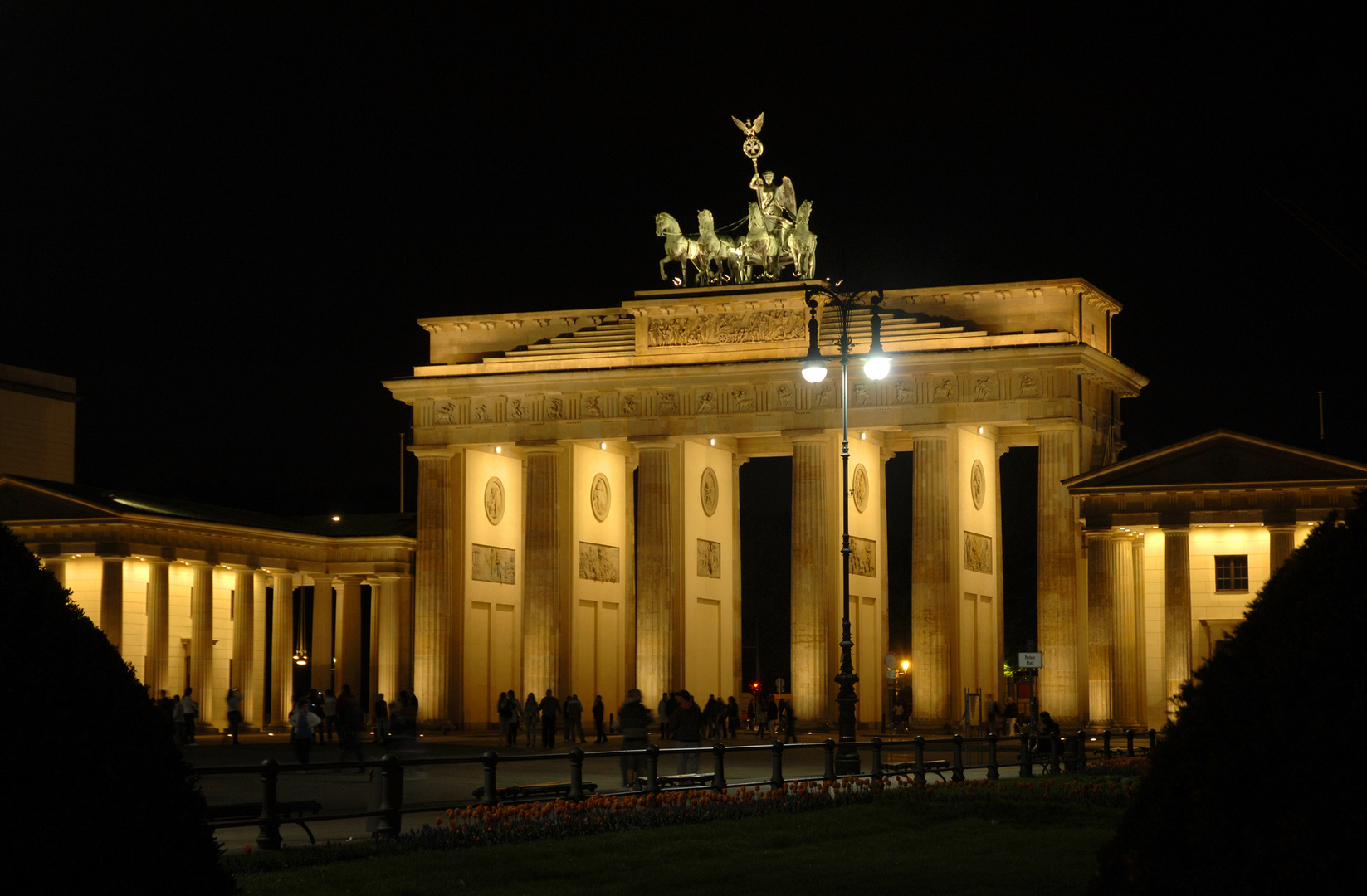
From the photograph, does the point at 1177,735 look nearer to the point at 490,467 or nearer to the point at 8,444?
the point at 490,467

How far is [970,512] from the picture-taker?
7006cm

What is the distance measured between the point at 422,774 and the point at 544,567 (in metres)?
27.7

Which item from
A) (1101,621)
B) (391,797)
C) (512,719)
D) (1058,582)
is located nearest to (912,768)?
(391,797)

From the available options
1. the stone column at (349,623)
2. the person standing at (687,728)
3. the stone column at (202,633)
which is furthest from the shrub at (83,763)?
the stone column at (349,623)

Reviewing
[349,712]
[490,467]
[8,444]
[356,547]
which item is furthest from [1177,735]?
[8,444]

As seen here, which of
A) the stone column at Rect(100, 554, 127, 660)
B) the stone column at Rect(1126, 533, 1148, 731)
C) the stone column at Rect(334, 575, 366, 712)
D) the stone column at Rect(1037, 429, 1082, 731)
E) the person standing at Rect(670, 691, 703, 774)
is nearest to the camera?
the person standing at Rect(670, 691, 703, 774)

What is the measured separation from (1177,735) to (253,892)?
464 inches

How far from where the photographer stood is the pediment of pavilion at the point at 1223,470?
5788 centimetres

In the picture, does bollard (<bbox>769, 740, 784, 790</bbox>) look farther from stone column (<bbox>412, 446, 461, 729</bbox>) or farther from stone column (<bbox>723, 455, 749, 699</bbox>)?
stone column (<bbox>723, 455, 749, 699</bbox>)

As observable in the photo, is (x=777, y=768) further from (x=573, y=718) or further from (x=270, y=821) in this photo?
(x=573, y=718)

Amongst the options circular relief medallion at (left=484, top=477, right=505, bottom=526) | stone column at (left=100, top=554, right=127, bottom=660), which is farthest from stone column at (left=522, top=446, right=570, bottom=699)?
stone column at (left=100, top=554, right=127, bottom=660)

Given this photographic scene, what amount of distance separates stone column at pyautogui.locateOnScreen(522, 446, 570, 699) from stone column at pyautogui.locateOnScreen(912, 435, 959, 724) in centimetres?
1402

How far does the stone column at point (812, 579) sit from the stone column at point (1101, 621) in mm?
9638

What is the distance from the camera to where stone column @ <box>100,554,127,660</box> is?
68688 millimetres
